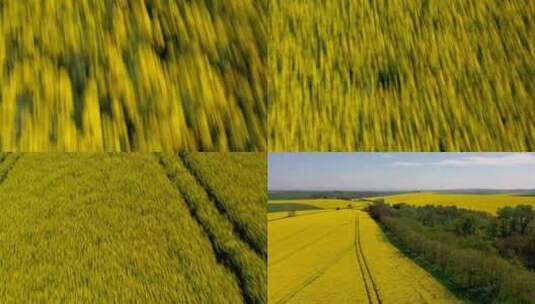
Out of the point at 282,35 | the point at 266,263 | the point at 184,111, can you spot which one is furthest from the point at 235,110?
the point at 266,263

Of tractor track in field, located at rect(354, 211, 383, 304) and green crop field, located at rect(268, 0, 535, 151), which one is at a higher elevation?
green crop field, located at rect(268, 0, 535, 151)

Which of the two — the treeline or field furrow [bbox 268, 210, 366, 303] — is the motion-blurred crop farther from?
the treeline

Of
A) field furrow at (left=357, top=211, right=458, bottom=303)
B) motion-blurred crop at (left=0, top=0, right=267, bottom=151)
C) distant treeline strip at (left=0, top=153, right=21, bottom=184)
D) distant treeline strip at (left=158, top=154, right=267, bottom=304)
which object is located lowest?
→ field furrow at (left=357, top=211, right=458, bottom=303)

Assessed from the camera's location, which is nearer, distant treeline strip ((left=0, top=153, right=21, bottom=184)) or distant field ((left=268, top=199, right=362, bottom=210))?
distant treeline strip ((left=0, top=153, right=21, bottom=184))

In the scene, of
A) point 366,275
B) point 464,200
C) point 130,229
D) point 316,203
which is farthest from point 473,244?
point 130,229

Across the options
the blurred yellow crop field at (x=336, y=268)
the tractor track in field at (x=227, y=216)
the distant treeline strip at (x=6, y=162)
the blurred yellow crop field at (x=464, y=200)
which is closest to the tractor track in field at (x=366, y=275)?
the blurred yellow crop field at (x=336, y=268)

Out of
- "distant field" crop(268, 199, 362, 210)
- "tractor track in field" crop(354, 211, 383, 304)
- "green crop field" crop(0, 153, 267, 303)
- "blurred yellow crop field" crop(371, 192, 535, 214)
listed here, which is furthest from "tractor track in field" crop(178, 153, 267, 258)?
"blurred yellow crop field" crop(371, 192, 535, 214)

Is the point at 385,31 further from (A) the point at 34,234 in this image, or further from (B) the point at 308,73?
(A) the point at 34,234

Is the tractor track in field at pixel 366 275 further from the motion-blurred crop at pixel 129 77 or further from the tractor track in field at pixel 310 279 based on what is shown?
the motion-blurred crop at pixel 129 77
